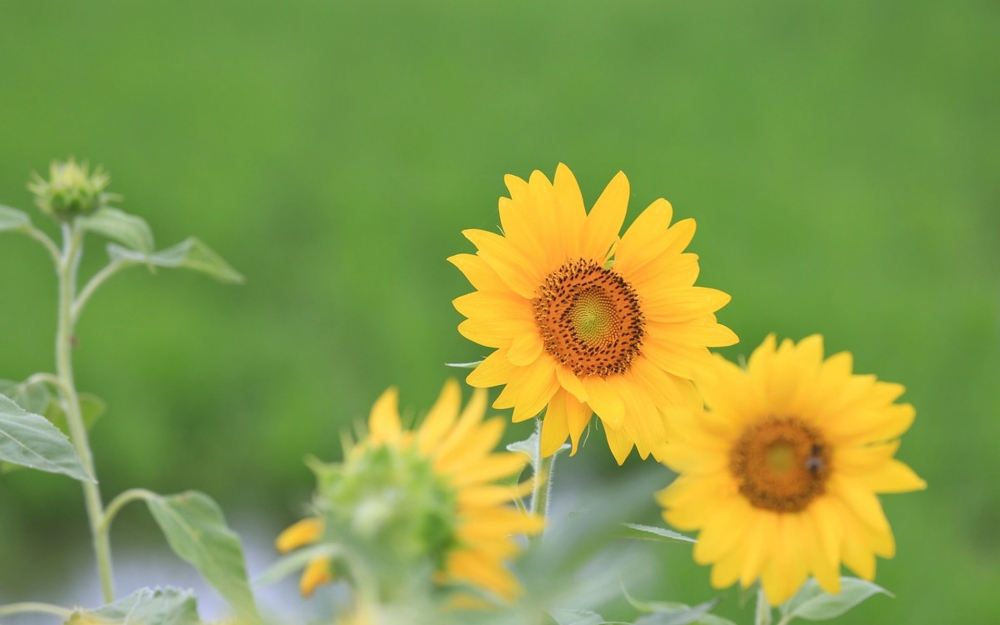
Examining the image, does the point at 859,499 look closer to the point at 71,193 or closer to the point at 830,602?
the point at 830,602

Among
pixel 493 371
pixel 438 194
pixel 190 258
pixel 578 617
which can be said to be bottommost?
pixel 578 617

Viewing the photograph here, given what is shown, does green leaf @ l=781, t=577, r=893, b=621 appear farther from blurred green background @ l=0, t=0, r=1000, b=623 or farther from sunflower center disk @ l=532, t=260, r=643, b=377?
blurred green background @ l=0, t=0, r=1000, b=623

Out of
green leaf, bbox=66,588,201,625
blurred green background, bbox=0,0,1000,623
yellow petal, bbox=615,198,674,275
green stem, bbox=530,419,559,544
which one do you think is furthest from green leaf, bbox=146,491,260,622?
blurred green background, bbox=0,0,1000,623

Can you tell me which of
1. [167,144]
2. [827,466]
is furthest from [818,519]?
[167,144]

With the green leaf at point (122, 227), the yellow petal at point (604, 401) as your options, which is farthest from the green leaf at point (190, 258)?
the yellow petal at point (604, 401)

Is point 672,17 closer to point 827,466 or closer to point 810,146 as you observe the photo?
point 810,146

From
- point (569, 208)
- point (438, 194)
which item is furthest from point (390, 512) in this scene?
point (438, 194)

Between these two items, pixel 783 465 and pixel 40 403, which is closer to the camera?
pixel 783 465
